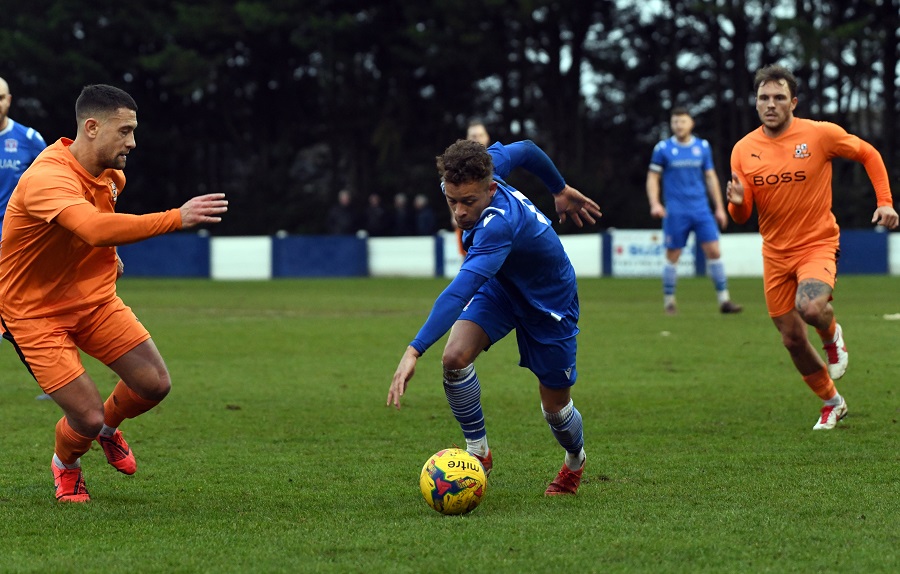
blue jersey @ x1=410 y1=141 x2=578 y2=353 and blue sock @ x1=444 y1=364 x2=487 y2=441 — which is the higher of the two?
blue jersey @ x1=410 y1=141 x2=578 y2=353

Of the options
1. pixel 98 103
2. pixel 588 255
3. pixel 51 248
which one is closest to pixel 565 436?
pixel 51 248

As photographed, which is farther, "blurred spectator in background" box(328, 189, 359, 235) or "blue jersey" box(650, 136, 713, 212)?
"blurred spectator in background" box(328, 189, 359, 235)

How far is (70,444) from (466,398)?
193 centimetres

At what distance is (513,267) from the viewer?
6305mm

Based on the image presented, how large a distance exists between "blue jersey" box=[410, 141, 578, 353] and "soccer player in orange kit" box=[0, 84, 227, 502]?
127cm

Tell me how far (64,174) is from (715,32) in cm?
3547

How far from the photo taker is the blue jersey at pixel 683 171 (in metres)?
17.0

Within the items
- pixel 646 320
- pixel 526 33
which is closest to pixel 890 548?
pixel 646 320

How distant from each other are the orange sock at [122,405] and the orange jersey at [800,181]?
13.1 feet

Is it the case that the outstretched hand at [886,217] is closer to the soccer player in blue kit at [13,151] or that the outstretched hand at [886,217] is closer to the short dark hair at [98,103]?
the short dark hair at [98,103]

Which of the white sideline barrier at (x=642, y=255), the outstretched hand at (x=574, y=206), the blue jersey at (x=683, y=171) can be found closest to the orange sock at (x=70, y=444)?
the outstretched hand at (x=574, y=206)

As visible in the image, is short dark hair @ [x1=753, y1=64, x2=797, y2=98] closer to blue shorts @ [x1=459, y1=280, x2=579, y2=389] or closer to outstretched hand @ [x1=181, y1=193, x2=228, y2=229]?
blue shorts @ [x1=459, y1=280, x2=579, y2=389]

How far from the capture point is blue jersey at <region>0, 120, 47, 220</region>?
32.4 feet

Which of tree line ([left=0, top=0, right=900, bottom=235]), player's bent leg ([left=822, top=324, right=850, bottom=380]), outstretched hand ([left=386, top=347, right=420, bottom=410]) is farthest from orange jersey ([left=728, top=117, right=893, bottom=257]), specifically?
tree line ([left=0, top=0, right=900, bottom=235])
